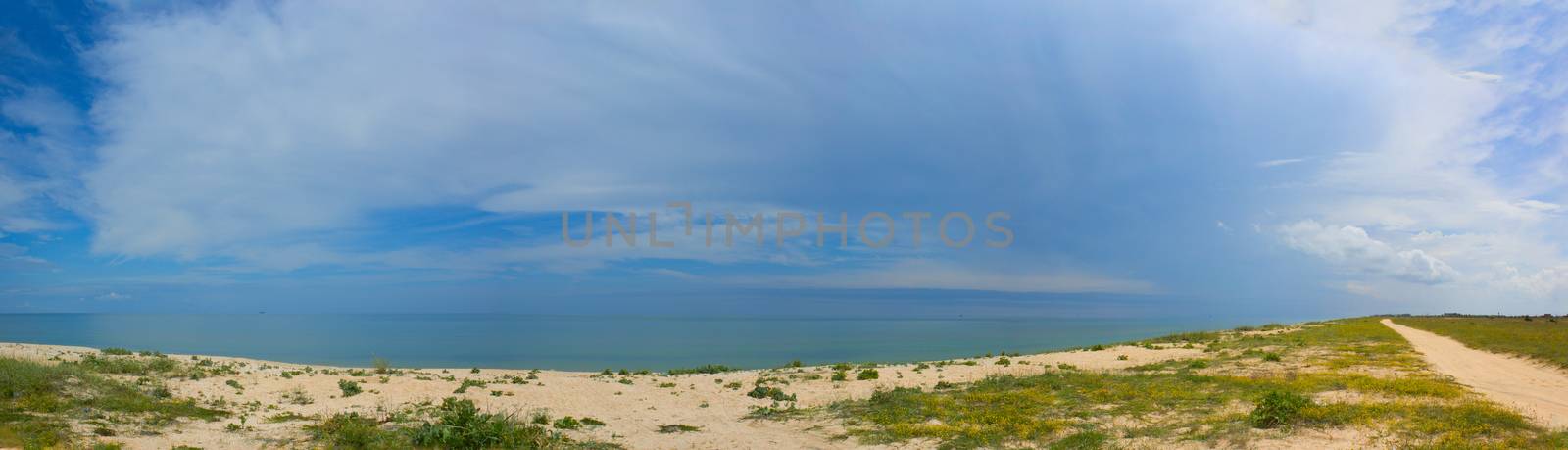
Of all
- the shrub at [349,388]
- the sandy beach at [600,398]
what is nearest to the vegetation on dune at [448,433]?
the sandy beach at [600,398]

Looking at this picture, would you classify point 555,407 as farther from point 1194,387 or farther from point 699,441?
point 1194,387

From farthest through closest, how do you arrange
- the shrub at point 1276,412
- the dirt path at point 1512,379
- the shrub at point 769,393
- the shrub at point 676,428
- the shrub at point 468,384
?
1. the shrub at point 468,384
2. the shrub at point 769,393
3. the shrub at point 676,428
4. the dirt path at point 1512,379
5. the shrub at point 1276,412

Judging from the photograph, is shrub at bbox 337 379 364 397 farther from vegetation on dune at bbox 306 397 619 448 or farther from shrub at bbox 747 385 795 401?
shrub at bbox 747 385 795 401

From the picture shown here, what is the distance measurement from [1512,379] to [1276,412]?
1492cm

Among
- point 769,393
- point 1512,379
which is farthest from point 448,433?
point 1512,379

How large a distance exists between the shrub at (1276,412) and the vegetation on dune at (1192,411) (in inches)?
0.8

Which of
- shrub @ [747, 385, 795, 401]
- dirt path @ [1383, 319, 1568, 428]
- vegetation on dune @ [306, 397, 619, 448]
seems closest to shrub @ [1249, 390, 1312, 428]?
dirt path @ [1383, 319, 1568, 428]

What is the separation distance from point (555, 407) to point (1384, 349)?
35.4 metres

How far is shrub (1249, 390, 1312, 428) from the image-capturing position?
43.3 feet

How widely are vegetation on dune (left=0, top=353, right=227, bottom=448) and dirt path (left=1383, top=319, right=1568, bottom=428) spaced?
27.8 metres

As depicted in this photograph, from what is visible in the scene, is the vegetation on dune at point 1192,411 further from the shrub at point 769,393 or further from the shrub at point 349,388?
the shrub at point 349,388

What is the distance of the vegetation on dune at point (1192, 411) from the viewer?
1270 centimetres

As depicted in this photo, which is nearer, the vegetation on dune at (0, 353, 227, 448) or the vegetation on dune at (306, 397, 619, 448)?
the vegetation on dune at (0, 353, 227, 448)

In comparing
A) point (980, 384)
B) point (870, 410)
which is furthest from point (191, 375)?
A: point (980, 384)
